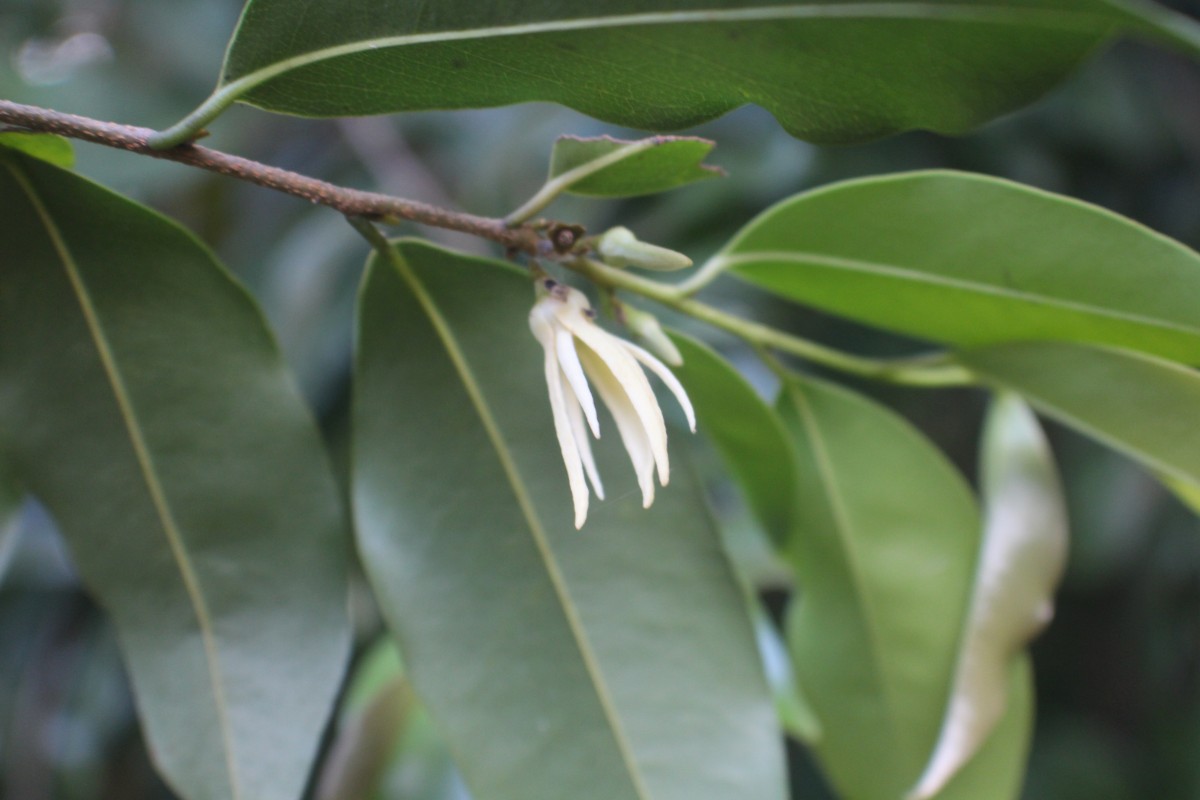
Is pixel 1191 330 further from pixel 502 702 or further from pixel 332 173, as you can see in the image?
pixel 332 173

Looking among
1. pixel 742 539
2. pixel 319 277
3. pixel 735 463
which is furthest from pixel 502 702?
pixel 319 277

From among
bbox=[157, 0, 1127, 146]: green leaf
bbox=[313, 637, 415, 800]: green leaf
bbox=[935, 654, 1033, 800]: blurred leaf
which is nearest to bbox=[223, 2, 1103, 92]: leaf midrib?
bbox=[157, 0, 1127, 146]: green leaf

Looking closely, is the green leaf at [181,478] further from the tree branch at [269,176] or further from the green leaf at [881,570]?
the green leaf at [881,570]

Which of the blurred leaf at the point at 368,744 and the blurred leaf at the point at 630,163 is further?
the blurred leaf at the point at 368,744

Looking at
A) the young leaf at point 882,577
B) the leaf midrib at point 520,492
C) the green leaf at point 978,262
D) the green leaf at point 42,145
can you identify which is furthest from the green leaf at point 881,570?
the green leaf at point 42,145

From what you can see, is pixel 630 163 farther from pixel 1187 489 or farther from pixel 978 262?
pixel 1187 489

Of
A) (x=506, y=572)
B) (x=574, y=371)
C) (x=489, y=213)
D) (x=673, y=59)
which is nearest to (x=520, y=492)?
(x=506, y=572)
